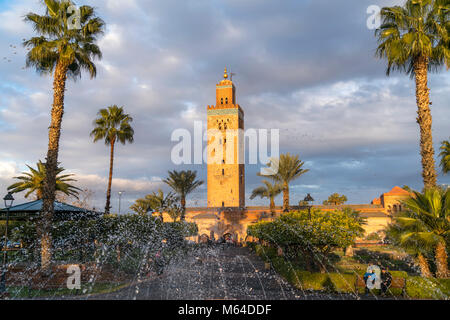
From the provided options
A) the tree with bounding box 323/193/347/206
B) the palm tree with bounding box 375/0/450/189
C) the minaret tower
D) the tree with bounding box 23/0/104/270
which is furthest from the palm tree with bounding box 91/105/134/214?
the tree with bounding box 323/193/347/206

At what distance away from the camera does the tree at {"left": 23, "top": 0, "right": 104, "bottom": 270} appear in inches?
595

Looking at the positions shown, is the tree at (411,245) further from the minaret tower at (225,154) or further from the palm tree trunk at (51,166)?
the minaret tower at (225,154)

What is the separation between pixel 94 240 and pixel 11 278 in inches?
305

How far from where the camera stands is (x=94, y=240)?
70.8 feet

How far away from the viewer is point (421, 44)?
14750 millimetres

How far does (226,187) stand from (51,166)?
4693 cm

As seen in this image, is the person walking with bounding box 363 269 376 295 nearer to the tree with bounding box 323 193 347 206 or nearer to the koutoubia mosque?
the koutoubia mosque

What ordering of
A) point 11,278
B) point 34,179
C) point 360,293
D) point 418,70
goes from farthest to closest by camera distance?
1. point 34,179
2. point 418,70
3. point 11,278
4. point 360,293

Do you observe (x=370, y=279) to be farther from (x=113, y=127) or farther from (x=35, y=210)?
(x=113, y=127)

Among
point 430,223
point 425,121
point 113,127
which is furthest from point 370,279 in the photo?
point 113,127

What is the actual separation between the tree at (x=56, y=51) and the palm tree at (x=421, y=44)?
14.3 meters
